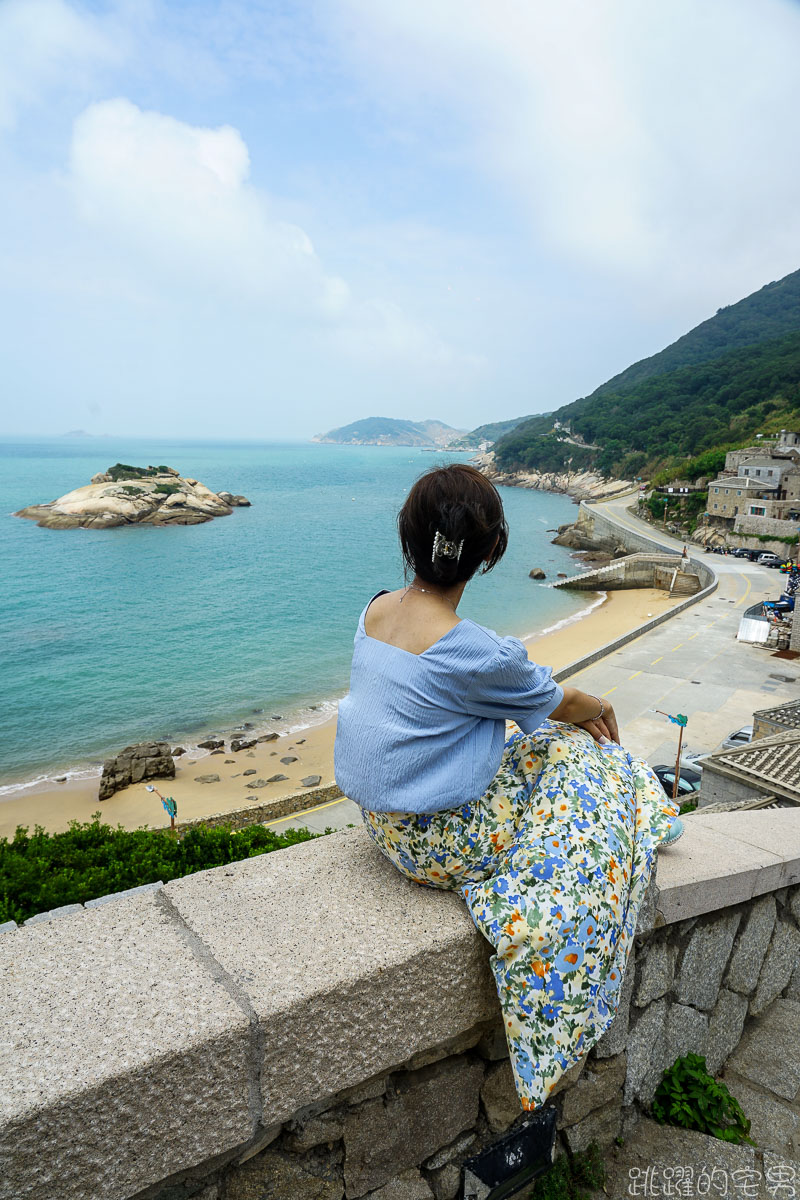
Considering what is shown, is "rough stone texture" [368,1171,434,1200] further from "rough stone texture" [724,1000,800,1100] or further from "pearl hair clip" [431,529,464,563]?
"pearl hair clip" [431,529,464,563]

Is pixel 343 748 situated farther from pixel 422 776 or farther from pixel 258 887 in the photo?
pixel 258 887

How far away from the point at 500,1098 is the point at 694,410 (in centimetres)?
9844

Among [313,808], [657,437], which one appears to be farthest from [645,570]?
[657,437]

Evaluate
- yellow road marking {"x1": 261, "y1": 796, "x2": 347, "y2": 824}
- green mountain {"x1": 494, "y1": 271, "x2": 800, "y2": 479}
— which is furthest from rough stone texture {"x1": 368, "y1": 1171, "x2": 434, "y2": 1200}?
green mountain {"x1": 494, "y1": 271, "x2": 800, "y2": 479}

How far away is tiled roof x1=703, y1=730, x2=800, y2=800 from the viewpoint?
31.9ft

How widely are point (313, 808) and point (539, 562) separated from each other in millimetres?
40905

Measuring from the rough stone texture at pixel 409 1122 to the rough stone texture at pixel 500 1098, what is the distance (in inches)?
1.3

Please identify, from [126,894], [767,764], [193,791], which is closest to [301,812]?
[193,791]

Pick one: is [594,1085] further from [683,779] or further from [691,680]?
[691,680]

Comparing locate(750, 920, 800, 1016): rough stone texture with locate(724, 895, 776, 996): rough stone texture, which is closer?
locate(724, 895, 776, 996): rough stone texture

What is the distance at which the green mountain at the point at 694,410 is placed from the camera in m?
76.8

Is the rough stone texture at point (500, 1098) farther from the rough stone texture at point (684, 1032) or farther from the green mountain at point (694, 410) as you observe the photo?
the green mountain at point (694, 410)

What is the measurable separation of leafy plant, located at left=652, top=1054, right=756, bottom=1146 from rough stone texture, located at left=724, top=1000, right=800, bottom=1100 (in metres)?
0.23

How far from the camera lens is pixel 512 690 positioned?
5.84 ft
